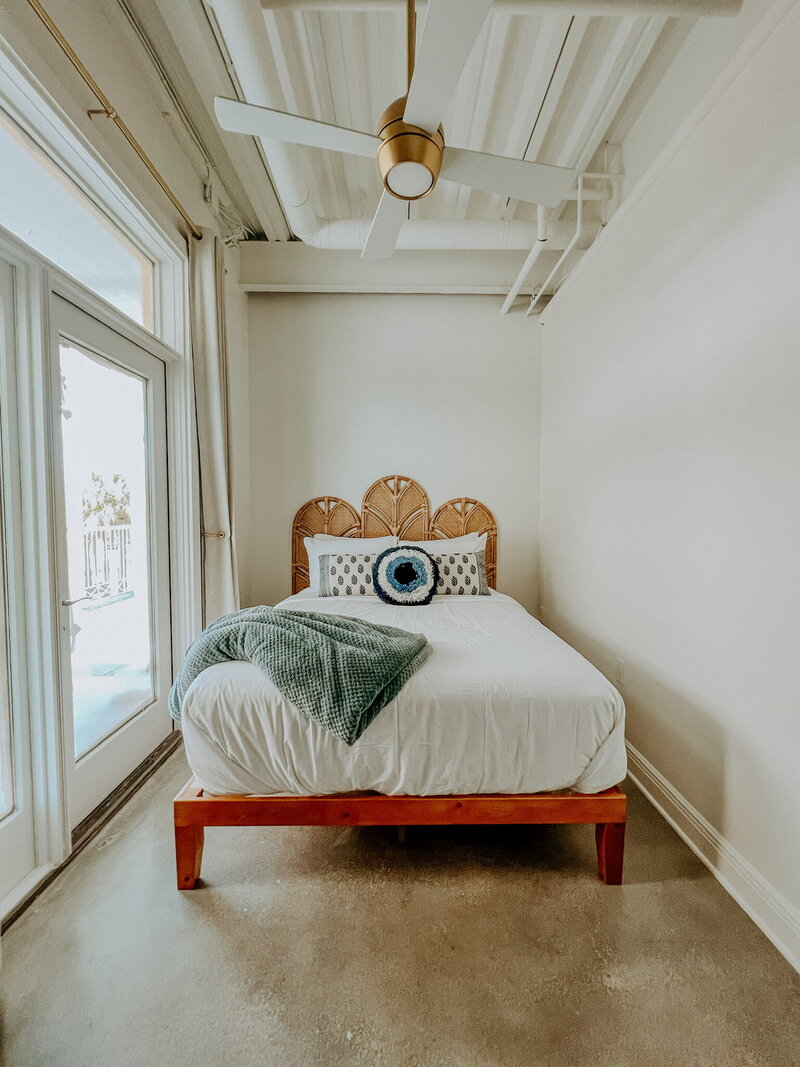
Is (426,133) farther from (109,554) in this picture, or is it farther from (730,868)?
(730,868)

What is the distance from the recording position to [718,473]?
5.21 feet

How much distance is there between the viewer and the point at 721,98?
5.14ft

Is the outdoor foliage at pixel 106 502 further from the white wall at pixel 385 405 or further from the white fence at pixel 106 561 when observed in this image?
the white wall at pixel 385 405

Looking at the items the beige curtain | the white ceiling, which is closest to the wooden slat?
the beige curtain

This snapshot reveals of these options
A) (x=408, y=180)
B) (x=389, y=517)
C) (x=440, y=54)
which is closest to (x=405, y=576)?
(x=389, y=517)

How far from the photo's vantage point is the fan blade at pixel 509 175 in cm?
142

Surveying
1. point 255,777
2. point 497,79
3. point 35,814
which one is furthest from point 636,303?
point 35,814

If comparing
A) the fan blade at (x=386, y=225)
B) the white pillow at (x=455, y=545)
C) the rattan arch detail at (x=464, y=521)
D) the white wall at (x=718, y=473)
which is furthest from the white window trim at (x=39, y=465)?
the rattan arch detail at (x=464, y=521)

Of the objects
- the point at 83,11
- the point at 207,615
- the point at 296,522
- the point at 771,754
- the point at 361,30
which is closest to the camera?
the point at 771,754

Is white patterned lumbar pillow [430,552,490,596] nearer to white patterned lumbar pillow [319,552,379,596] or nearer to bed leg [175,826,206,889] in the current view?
white patterned lumbar pillow [319,552,379,596]

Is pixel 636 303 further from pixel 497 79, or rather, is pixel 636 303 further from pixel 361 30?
pixel 361 30

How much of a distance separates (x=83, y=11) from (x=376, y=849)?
10.2ft

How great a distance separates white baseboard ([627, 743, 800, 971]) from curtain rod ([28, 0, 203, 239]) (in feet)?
10.9

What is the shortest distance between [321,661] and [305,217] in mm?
2470
